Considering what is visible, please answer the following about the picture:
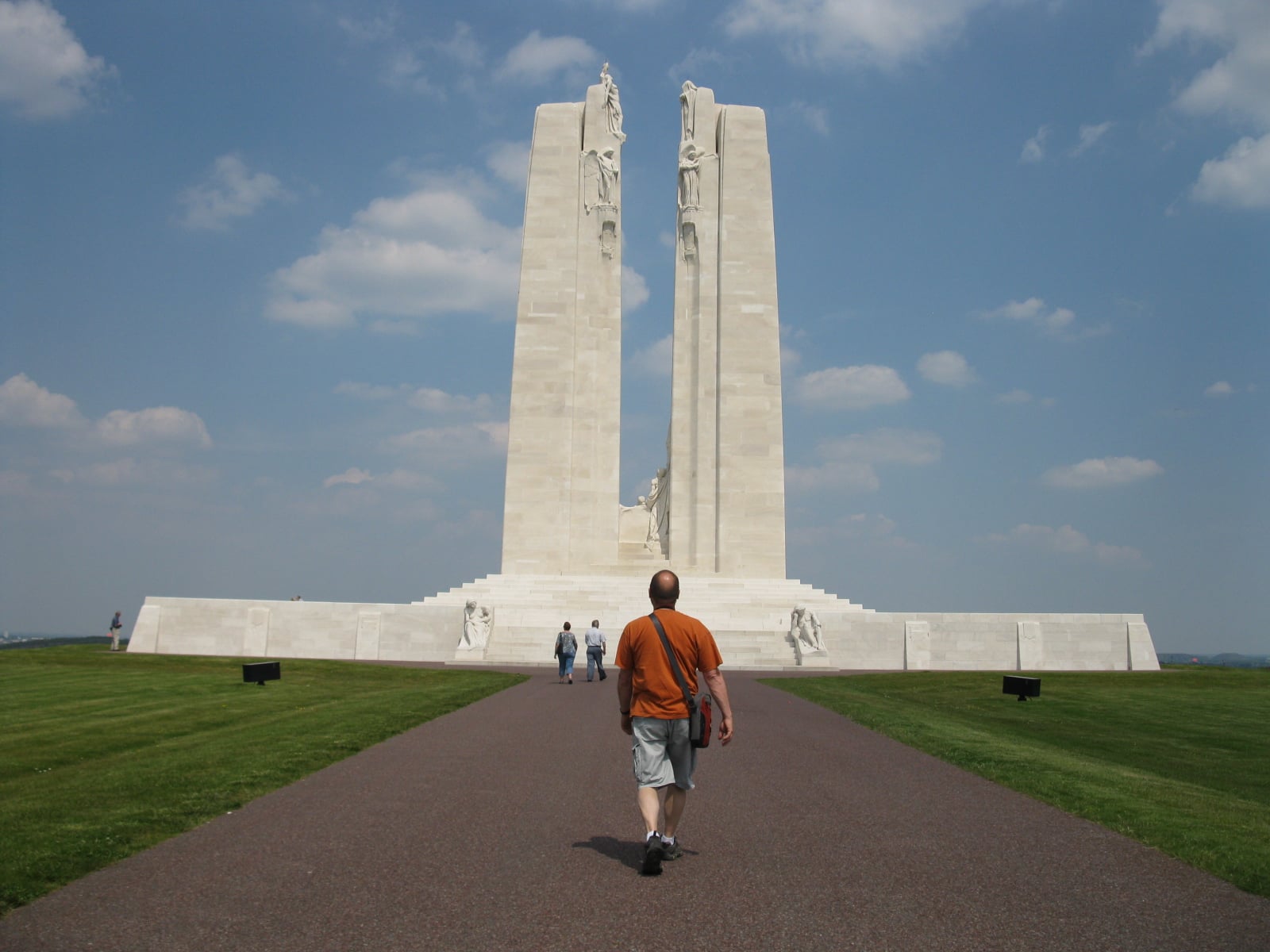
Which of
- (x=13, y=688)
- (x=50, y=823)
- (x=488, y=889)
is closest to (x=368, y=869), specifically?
(x=488, y=889)

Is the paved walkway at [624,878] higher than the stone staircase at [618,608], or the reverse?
the stone staircase at [618,608]

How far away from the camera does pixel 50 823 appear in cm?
636

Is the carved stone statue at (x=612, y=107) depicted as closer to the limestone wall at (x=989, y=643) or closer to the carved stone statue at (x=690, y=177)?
the carved stone statue at (x=690, y=177)

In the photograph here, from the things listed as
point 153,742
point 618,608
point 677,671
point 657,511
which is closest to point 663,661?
point 677,671

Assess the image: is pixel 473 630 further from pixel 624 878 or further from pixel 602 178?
pixel 624 878

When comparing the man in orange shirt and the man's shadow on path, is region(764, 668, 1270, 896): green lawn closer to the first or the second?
the man in orange shirt

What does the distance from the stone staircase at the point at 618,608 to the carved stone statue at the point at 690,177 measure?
15.0 m

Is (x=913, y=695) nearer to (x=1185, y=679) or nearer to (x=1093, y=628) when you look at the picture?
(x=1185, y=679)

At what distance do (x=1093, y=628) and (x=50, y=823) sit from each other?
27585 millimetres

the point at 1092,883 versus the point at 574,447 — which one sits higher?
the point at 574,447

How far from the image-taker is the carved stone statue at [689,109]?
136ft

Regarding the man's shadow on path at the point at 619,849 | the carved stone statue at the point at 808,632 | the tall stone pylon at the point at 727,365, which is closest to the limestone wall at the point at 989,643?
the carved stone statue at the point at 808,632

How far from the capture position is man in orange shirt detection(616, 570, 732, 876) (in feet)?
18.4

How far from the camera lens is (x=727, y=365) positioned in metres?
38.8
